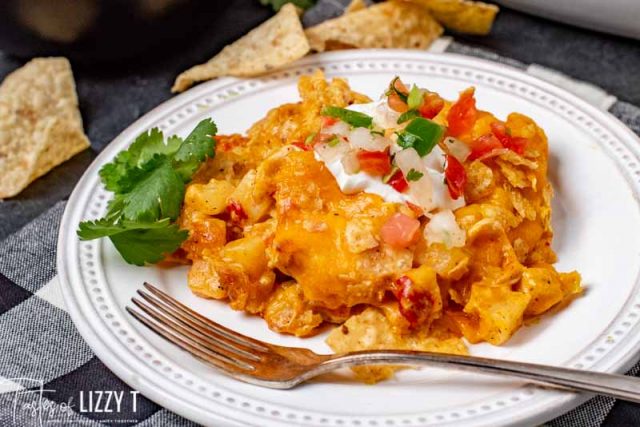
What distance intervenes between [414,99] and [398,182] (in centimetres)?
37

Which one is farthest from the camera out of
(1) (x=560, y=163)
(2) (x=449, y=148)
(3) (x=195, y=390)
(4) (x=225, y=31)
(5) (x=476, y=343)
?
(4) (x=225, y=31)

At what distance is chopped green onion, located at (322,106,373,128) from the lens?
293 cm

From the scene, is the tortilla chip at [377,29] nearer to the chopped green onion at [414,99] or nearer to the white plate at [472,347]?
the white plate at [472,347]

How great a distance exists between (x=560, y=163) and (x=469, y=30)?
4.54 feet

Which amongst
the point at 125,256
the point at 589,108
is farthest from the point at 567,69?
the point at 125,256

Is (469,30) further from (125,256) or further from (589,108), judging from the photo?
(125,256)

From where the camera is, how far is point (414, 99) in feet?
9.81

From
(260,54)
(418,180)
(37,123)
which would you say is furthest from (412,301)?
(37,123)

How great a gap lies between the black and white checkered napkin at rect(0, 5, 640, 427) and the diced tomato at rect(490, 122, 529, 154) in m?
0.82

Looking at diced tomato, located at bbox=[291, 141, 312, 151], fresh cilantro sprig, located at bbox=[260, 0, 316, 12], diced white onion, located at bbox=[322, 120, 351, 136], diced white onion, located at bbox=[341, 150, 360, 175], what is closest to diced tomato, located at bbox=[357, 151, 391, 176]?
diced white onion, located at bbox=[341, 150, 360, 175]

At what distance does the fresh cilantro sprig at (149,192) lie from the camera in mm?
2912

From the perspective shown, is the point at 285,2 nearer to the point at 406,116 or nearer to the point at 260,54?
the point at 260,54

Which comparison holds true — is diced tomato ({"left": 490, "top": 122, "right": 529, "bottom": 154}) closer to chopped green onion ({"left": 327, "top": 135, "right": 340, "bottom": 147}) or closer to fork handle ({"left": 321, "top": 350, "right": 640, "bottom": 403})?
chopped green onion ({"left": 327, "top": 135, "right": 340, "bottom": 147})

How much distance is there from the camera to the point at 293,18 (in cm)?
412
